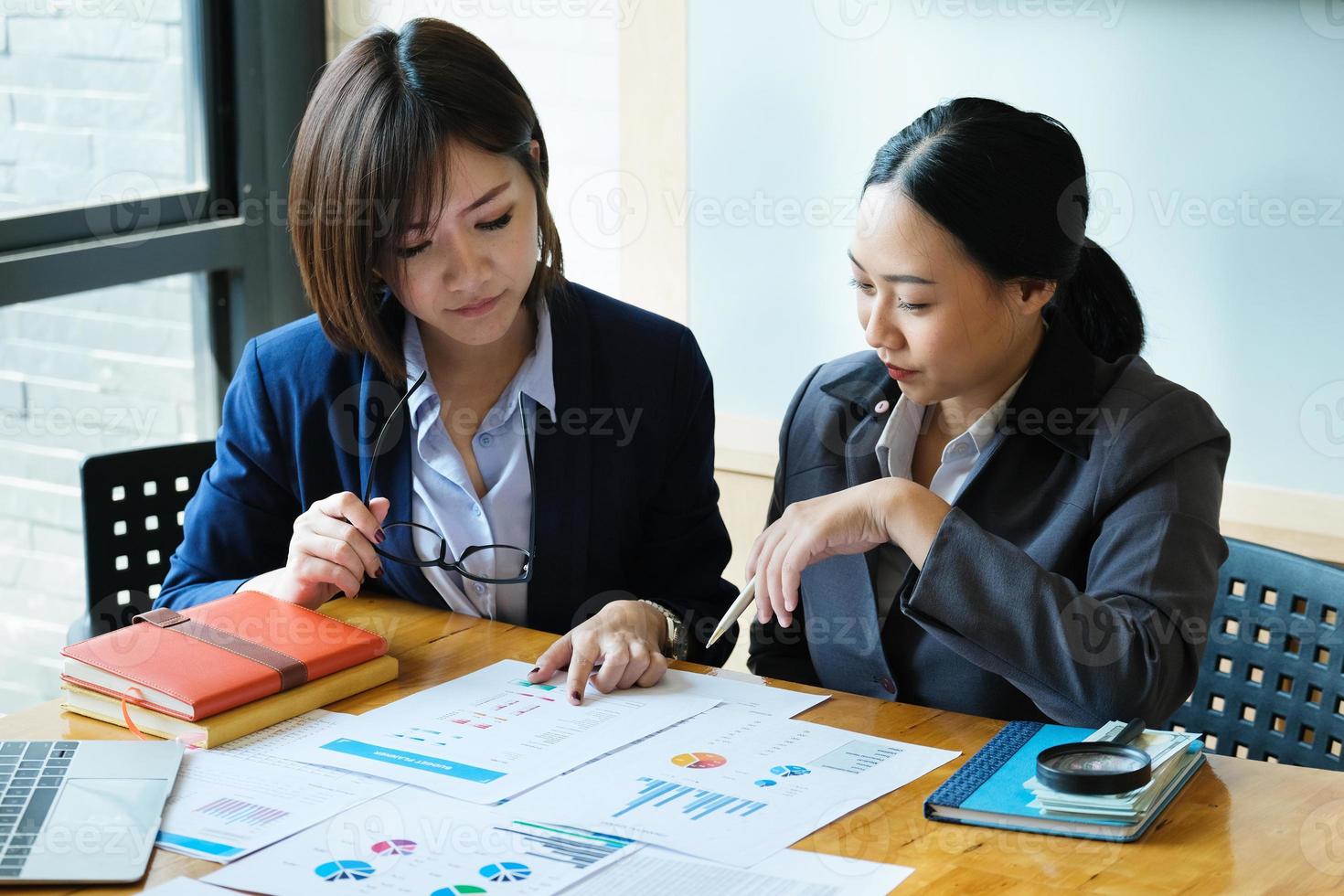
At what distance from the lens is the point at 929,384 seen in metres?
1.63

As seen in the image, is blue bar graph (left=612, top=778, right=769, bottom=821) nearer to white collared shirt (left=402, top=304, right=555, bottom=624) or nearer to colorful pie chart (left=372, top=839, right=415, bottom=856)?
colorful pie chart (left=372, top=839, right=415, bottom=856)

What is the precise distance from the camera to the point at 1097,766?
1.27 meters

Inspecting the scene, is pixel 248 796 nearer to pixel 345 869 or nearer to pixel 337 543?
pixel 345 869

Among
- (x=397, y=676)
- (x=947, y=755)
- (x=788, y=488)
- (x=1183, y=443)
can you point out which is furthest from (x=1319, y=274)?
(x=397, y=676)

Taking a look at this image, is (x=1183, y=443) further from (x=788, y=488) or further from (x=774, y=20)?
(x=774, y=20)

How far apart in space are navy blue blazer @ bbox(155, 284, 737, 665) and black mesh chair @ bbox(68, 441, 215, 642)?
0.90 feet

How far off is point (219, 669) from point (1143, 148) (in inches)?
62.9

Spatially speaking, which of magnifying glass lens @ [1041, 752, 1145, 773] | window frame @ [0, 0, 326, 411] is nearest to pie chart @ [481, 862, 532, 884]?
magnifying glass lens @ [1041, 752, 1145, 773]

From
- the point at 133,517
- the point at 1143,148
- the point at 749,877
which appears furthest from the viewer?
the point at 1143,148

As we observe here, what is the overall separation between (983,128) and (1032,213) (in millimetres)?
107

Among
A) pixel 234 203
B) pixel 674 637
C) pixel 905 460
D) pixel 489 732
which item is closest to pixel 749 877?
pixel 489 732

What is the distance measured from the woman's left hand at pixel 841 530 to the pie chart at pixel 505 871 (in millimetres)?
442

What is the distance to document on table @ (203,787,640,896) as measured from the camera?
1.13 metres

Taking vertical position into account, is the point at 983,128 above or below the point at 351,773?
above
